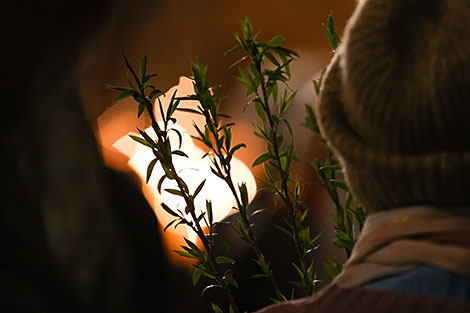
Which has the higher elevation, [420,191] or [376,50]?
[376,50]

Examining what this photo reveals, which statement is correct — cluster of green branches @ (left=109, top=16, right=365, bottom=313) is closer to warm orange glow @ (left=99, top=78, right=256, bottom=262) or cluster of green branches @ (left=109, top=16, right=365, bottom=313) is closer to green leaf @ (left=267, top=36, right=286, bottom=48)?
green leaf @ (left=267, top=36, right=286, bottom=48)

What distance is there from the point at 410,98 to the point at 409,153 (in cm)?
6

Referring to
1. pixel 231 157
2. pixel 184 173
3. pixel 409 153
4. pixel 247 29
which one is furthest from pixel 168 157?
pixel 184 173

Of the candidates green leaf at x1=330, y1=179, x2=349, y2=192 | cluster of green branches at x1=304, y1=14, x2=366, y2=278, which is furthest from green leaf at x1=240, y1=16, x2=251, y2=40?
green leaf at x1=330, y1=179, x2=349, y2=192

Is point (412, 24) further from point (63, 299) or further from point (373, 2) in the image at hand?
point (63, 299)

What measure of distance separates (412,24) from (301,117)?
2.08 m

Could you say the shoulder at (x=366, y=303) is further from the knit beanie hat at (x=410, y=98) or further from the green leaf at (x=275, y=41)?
the green leaf at (x=275, y=41)

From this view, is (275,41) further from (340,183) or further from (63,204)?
(63,204)

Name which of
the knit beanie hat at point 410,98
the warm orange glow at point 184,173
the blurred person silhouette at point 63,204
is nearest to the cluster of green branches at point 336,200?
the knit beanie hat at point 410,98

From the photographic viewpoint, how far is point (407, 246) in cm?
55

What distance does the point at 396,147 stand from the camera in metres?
0.57

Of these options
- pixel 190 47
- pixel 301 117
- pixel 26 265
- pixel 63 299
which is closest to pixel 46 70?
pixel 190 47

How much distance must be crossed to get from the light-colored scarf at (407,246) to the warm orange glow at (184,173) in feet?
7.07

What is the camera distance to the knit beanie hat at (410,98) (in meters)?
0.54
